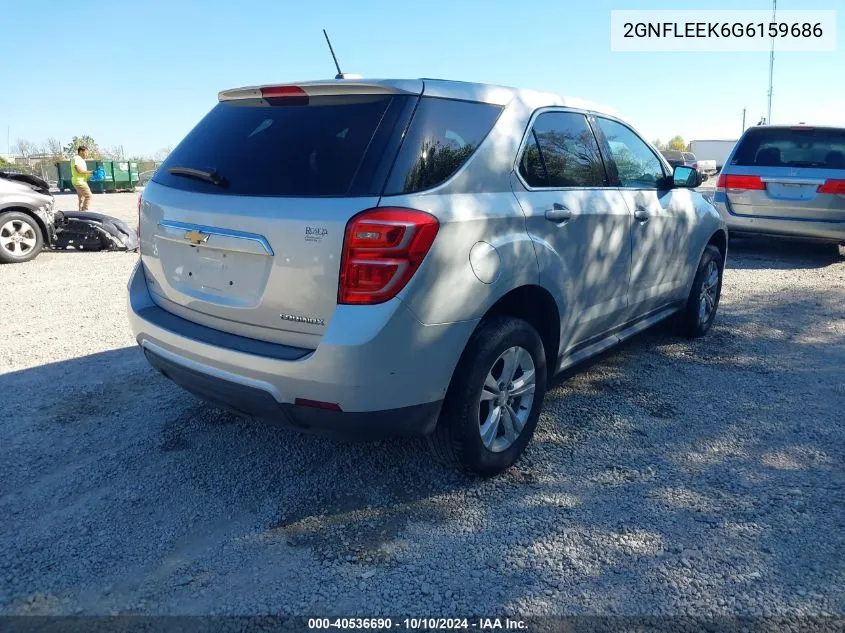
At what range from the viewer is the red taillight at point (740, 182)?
29.9 feet

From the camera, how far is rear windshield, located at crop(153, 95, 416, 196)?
2.70 metres

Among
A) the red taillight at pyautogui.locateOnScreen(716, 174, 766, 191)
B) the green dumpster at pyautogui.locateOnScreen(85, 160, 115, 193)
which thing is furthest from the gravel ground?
the green dumpster at pyautogui.locateOnScreen(85, 160, 115, 193)

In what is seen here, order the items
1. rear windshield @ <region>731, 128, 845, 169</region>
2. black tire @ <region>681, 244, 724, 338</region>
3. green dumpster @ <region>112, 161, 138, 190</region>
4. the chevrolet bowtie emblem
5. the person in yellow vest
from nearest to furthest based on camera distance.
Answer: the chevrolet bowtie emblem, black tire @ <region>681, 244, 724, 338</region>, rear windshield @ <region>731, 128, 845, 169</region>, the person in yellow vest, green dumpster @ <region>112, 161, 138, 190</region>

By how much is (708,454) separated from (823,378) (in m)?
1.76

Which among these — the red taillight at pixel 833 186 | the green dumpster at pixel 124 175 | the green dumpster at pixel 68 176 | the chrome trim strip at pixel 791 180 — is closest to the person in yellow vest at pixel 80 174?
the chrome trim strip at pixel 791 180

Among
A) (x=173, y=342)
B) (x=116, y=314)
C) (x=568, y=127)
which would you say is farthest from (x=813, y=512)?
(x=116, y=314)

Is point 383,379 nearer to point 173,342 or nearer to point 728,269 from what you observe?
point 173,342

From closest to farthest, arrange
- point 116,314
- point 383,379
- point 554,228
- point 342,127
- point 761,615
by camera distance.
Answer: point 761,615 < point 383,379 < point 342,127 < point 554,228 < point 116,314

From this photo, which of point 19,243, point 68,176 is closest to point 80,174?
point 19,243

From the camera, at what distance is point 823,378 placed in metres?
4.70

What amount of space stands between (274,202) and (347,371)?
2.53 ft

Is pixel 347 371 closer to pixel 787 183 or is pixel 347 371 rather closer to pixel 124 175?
pixel 787 183

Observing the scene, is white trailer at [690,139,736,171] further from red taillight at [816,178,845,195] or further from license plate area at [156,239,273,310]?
license plate area at [156,239,273,310]

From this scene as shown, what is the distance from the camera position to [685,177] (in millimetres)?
4789
